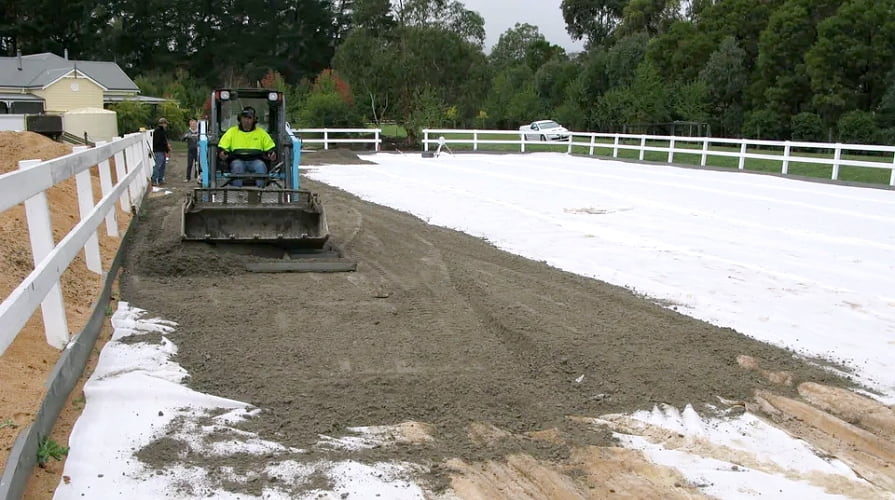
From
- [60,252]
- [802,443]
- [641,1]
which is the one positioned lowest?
[802,443]

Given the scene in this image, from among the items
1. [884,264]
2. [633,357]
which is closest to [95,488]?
[633,357]

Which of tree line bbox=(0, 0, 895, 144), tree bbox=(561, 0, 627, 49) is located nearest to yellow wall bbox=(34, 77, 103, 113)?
tree line bbox=(0, 0, 895, 144)

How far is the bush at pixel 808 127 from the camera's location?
1876 inches

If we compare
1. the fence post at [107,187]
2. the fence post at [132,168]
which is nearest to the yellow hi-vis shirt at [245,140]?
the fence post at [107,187]

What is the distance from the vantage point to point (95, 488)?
3.51m

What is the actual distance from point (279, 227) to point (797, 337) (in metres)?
5.56

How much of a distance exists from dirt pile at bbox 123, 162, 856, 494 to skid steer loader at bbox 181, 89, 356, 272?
0.26 m

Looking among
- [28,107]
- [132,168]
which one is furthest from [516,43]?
[132,168]

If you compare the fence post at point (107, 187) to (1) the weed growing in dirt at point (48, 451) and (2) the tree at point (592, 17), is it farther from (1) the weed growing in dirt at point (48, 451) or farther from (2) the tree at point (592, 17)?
(2) the tree at point (592, 17)

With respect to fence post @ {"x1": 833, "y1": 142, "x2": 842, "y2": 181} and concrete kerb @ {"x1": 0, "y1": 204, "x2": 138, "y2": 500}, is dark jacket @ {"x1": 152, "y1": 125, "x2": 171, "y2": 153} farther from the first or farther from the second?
fence post @ {"x1": 833, "y1": 142, "x2": 842, "y2": 181}

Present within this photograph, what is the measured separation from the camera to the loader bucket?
28.7ft

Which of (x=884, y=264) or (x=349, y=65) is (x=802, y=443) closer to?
(x=884, y=264)

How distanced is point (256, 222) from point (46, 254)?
4.25 m

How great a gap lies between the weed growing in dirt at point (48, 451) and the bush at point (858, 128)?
154 ft
